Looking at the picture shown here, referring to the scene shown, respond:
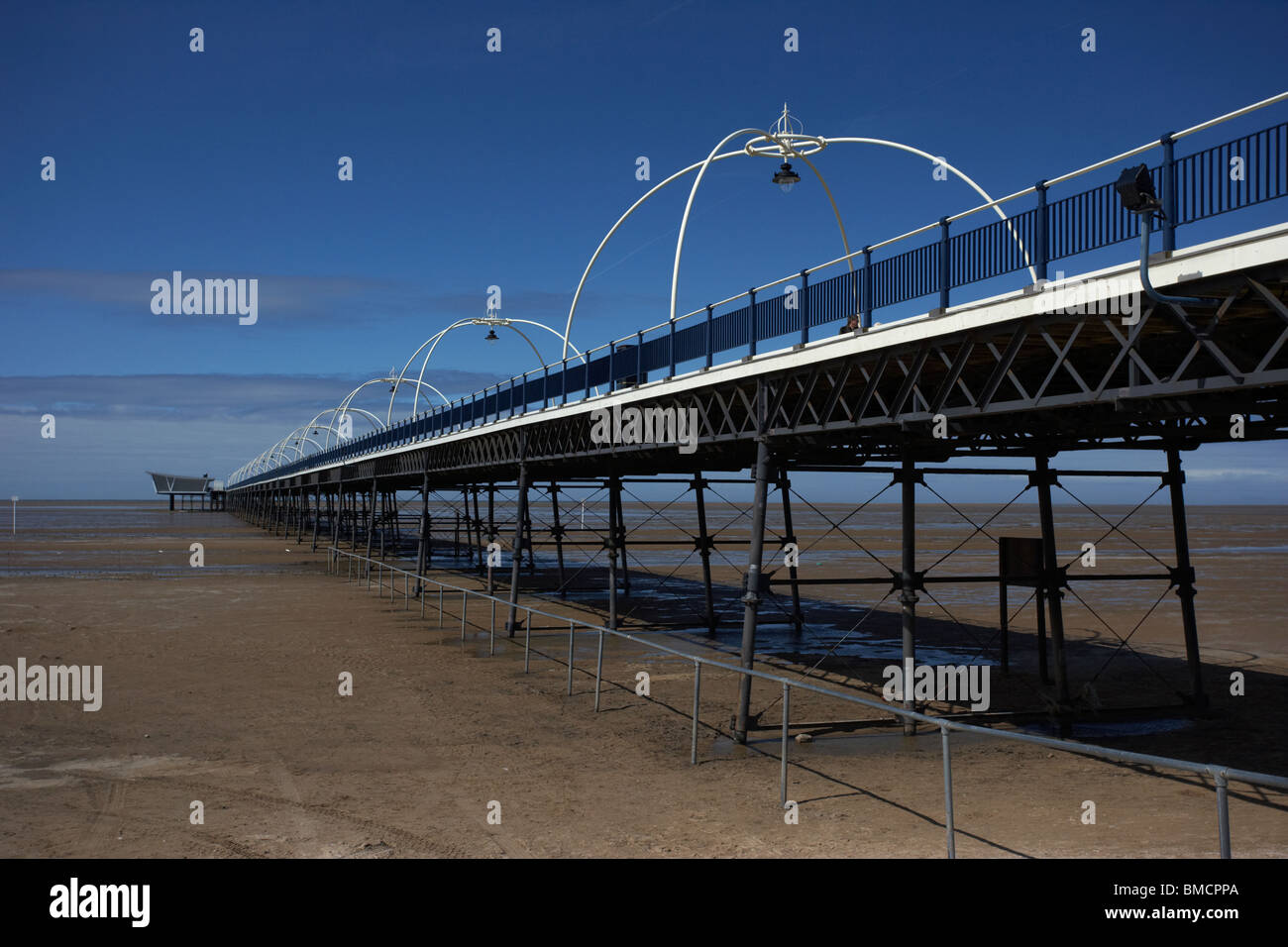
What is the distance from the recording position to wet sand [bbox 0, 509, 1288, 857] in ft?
33.5

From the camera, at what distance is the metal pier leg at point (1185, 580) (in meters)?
16.9

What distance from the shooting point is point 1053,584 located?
1709cm
